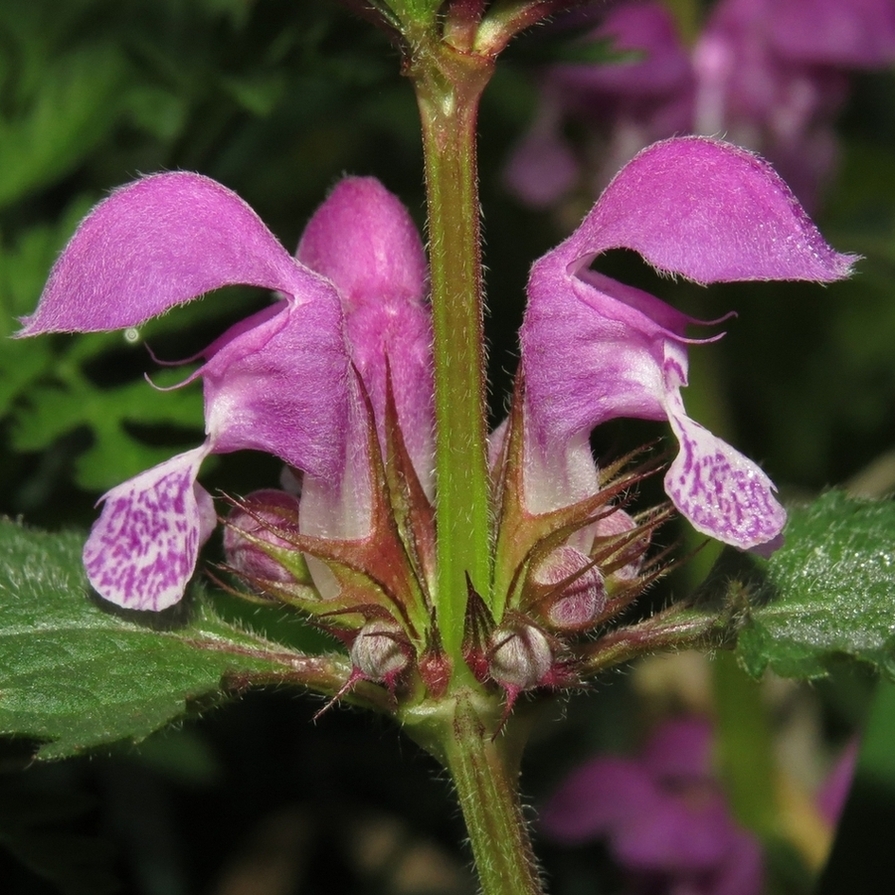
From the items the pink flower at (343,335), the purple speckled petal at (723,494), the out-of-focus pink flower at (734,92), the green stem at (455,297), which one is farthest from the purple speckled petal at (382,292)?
the out-of-focus pink flower at (734,92)

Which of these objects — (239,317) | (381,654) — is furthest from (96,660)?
(239,317)

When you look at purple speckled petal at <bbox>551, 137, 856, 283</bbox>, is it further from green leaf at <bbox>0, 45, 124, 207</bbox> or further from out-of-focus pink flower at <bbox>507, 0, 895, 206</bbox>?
out-of-focus pink flower at <bbox>507, 0, 895, 206</bbox>

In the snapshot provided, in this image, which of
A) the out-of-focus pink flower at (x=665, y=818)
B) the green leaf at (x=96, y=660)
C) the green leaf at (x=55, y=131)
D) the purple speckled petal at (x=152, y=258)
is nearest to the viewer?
the green leaf at (x=96, y=660)

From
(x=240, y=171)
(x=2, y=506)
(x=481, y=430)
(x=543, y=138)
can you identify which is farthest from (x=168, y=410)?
(x=543, y=138)

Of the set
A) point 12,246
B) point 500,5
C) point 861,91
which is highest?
point 500,5

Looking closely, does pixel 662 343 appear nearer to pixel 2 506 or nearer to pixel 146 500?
pixel 146 500

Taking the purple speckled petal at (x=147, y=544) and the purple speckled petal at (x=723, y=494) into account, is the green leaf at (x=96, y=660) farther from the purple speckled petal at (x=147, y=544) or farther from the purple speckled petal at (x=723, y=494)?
the purple speckled petal at (x=723, y=494)

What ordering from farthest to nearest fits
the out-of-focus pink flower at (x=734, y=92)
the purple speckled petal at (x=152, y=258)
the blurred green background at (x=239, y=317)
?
1. the out-of-focus pink flower at (x=734, y=92)
2. the blurred green background at (x=239, y=317)
3. the purple speckled petal at (x=152, y=258)
